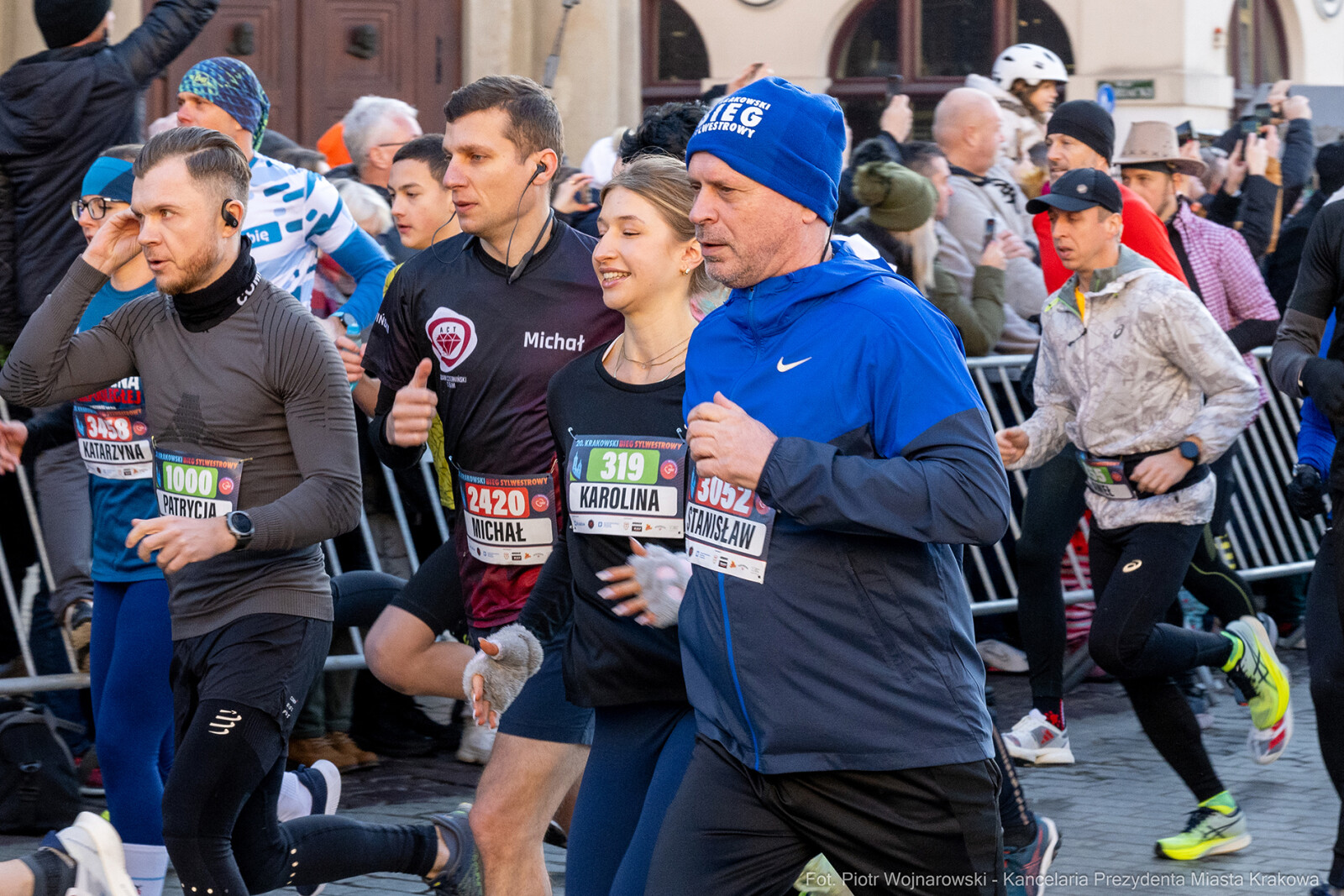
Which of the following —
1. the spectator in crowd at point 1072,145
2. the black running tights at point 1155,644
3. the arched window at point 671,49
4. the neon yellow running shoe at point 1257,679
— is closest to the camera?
the black running tights at point 1155,644

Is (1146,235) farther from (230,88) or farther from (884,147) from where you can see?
(230,88)

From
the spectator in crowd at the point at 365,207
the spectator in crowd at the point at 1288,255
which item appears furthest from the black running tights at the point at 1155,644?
the spectator in crowd at the point at 1288,255

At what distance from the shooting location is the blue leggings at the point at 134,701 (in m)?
4.48

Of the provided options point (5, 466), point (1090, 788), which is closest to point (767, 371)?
point (5, 466)

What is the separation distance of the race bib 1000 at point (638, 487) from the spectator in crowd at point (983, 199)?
439 centimetres

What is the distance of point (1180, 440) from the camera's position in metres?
5.88

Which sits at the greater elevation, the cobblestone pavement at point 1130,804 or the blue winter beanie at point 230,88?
the blue winter beanie at point 230,88

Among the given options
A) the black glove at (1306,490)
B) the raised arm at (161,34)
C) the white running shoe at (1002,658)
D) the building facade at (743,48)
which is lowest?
the white running shoe at (1002,658)

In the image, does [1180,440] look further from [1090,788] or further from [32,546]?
[32,546]

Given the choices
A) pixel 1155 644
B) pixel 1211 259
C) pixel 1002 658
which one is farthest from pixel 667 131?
pixel 1002 658

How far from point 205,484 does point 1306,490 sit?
3195 millimetres

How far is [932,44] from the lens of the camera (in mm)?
19500

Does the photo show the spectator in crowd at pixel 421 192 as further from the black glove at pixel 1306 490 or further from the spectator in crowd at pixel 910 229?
the black glove at pixel 1306 490

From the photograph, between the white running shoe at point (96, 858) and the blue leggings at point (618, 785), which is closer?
the blue leggings at point (618, 785)
